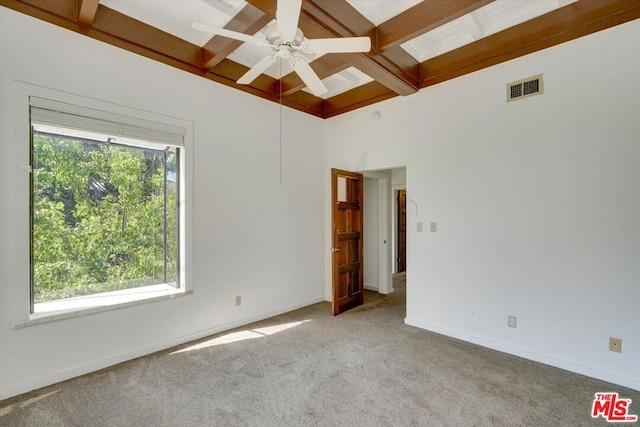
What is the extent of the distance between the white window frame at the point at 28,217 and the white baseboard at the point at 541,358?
2928 millimetres

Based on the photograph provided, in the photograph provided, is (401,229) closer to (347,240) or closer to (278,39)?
(347,240)

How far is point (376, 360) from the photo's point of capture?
278cm

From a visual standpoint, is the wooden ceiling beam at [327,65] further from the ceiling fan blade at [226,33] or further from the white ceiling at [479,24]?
the ceiling fan blade at [226,33]

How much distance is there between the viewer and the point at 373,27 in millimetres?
2709

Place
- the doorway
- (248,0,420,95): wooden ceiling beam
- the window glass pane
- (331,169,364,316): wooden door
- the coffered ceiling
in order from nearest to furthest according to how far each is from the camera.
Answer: (248,0,420,95): wooden ceiling beam → the coffered ceiling → the window glass pane → (331,169,364,316): wooden door → the doorway

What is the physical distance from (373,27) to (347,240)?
2.67 metres

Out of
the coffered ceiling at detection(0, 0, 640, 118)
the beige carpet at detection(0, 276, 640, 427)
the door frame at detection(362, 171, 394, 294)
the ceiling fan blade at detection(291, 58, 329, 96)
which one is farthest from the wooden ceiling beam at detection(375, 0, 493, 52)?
the beige carpet at detection(0, 276, 640, 427)

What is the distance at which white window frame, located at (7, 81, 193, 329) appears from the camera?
223cm

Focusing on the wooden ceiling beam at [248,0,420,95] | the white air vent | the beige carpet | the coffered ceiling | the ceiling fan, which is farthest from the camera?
the white air vent

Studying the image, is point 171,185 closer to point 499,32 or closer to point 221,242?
point 221,242

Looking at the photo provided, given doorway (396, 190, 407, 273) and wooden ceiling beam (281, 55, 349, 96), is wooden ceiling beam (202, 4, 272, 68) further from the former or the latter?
doorway (396, 190, 407, 273)

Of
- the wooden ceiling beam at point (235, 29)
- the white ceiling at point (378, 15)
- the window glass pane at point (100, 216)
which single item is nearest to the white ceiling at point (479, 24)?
the white ceiling at point (378, 15)

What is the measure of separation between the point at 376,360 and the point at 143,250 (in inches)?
103

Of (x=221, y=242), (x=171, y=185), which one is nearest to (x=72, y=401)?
(x=221, y=242)
